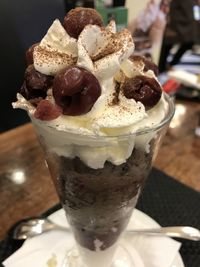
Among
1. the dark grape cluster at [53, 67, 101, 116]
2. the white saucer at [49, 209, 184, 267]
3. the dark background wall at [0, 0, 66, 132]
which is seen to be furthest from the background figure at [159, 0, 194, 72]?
the dark grape cluster at [53, 67, 101, 116]

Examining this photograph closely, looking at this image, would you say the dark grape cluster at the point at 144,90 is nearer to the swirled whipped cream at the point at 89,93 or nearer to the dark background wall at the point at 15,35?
the swirled whipped cream at the point at 89,93

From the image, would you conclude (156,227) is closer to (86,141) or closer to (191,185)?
(191,185)

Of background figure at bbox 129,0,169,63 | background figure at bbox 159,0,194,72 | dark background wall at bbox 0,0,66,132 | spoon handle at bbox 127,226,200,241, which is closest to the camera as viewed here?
spoon handle at bbox 127,226,200,241

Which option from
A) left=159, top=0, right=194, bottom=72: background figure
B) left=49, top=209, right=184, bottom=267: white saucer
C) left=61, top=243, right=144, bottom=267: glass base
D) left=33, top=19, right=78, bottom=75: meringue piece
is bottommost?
left=159, top=0, right=194, bottom=72: background figure

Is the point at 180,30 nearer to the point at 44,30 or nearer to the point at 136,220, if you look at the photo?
the point at 44,30

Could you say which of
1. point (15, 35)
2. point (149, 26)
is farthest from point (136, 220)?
point (149, 26)

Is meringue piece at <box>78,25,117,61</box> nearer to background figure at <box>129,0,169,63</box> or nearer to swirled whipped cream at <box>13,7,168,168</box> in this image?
swirled whipped cream at <box>13,7,168,168</box>
